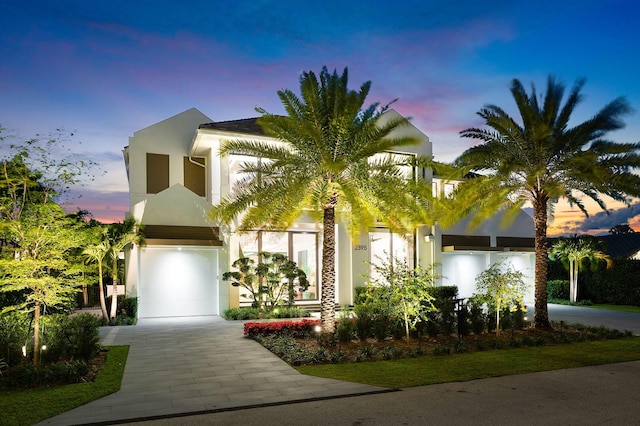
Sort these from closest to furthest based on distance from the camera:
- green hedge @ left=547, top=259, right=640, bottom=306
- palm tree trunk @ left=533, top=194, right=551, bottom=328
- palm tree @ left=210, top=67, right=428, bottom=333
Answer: palm tree @ left=210, top=67, right=428, bottom=333
palm tree trunk @ left=533, top=194, right=551, bottom=328
green hedge @ left=547, top=259, right=640, bottom=306

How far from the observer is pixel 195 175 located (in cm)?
2170

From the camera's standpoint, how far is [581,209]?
54.7ft

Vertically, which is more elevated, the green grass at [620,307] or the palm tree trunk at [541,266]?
the palm tree trunk at [541,266]

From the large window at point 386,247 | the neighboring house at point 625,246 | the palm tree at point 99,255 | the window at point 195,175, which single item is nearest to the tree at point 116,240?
the palm tree at point 99,255

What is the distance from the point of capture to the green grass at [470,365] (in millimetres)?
8750

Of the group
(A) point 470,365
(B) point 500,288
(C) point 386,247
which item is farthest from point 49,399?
(C) point 386,247

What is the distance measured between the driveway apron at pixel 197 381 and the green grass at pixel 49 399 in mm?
193

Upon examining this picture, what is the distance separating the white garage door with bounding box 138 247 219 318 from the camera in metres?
17.6

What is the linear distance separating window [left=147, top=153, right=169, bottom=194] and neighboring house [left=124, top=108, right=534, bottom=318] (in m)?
0.04

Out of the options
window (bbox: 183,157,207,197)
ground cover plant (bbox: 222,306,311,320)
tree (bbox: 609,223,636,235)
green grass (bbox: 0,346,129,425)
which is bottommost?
ground cover plant (bbox: 222,306,311,320)

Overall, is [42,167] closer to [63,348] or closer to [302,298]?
[63,348]

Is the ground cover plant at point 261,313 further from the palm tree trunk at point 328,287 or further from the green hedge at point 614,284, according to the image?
the green hedge at point 614,284

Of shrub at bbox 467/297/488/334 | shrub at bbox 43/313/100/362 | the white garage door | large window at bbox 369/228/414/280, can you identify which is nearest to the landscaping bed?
shrub at bbox 467/297/488/334

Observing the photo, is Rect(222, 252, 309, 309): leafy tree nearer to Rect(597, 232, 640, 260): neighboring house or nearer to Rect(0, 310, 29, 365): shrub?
Rect(0, 310, 29, 365): shrub
